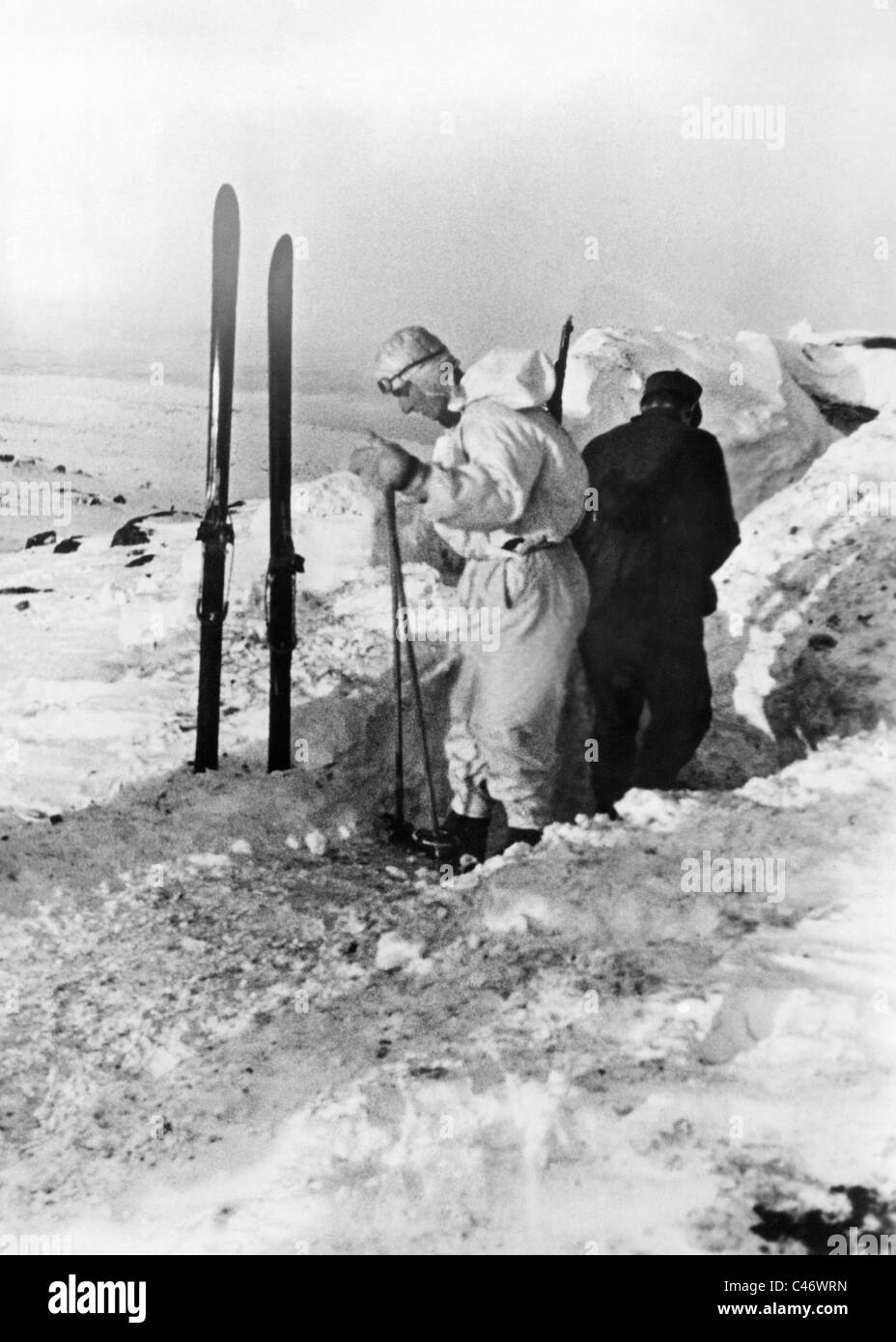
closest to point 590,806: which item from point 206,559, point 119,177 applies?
point 206,559

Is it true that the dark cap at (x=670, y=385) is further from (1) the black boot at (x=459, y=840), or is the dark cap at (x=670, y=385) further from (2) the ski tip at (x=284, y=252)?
(1) the black boot at (x=459, y=840)

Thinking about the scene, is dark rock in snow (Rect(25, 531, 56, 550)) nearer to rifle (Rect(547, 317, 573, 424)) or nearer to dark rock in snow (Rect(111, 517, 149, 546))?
dark rock in snow (Rect(111, 517, 149, 546))

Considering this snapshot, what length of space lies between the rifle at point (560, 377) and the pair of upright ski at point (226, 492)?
1.53ft

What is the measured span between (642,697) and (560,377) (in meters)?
0.59

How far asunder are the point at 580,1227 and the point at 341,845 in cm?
77

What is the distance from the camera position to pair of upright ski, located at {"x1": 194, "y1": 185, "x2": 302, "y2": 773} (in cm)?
235

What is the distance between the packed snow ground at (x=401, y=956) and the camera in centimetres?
198

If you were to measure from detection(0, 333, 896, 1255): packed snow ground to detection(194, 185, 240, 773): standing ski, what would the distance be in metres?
0.03

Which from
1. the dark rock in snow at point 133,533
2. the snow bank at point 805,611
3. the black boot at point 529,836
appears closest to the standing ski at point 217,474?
the dark rock in snow at point 133,533

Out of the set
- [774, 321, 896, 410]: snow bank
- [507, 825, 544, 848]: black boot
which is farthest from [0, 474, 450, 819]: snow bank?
[774, 321, 896, 410]: snow bank

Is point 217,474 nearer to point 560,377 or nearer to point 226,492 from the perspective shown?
point 226,492

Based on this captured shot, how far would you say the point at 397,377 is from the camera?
7.65 ft

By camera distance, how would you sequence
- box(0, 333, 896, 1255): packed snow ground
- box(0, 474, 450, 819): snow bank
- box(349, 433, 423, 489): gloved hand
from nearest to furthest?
box(0, 333, 896, 1255): packed snow ground
box(349, 433, 423, 489): gloved hand
box(0, 474, 450, 819): snow bank

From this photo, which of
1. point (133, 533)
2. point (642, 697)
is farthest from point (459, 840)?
point (133, 533)
